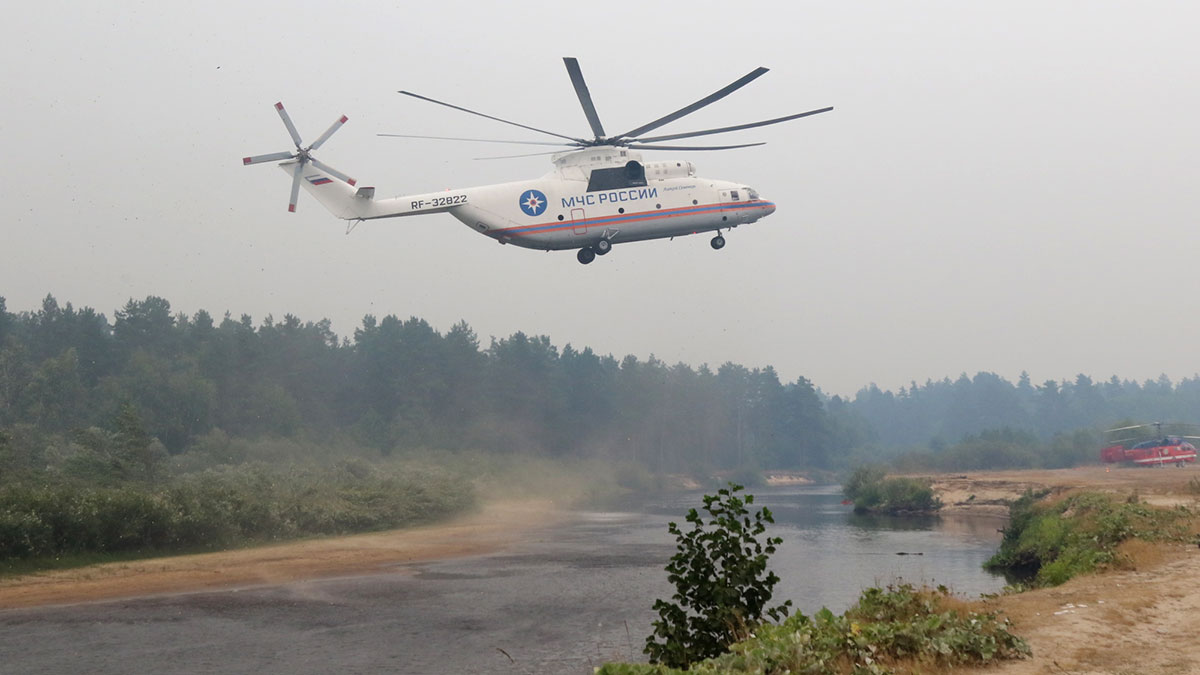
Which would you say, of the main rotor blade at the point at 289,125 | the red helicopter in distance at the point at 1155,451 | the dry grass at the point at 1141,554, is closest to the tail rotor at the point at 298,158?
the main rotor blade at the point at 289,125

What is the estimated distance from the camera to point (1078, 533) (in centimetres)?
2934

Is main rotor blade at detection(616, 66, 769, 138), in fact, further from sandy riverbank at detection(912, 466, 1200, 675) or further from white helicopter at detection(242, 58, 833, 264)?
sandy riverbank at detection(912, 466, 1200, 675)

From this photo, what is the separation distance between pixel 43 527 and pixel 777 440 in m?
118

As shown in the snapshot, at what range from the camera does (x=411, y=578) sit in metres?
36.9

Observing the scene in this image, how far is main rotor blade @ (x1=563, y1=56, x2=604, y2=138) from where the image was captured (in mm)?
27438

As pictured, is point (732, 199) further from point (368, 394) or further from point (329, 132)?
point (368, 394)

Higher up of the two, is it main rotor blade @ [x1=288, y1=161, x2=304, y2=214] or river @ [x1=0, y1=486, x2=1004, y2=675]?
main rotor blade @ [x1=288, y1=161, x2=304, y2=214]

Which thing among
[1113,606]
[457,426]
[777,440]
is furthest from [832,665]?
[777,440]

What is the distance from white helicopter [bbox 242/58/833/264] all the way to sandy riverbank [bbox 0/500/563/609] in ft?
47.0

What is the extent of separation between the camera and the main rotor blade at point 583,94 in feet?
90.0

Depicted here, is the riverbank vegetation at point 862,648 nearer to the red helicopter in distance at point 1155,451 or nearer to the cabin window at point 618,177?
the cabin window at point 618,177

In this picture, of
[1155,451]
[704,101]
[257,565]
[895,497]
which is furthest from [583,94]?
[1155,451]

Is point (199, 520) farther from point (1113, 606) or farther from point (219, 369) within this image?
point (219, 369)

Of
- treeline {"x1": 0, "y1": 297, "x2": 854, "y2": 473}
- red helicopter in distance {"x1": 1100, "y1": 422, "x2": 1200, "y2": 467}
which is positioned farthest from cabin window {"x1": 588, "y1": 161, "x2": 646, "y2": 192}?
red helicopter in distance {"x1": 1100, "y1": 422, "x2": 1200, "y2": 467}
